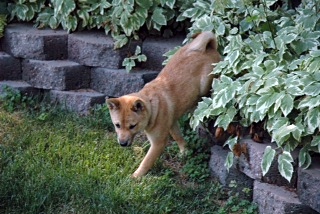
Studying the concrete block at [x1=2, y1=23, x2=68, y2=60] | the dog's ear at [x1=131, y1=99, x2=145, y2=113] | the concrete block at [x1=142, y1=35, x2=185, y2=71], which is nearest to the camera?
the dog's ear at [x1=131, y1=99, x2=145, y2=113]

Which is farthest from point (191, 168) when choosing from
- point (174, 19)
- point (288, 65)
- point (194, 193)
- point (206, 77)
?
point (174, 19)

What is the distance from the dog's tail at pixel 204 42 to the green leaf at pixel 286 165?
1.57m

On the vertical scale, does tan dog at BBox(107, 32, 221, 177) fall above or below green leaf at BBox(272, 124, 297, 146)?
below

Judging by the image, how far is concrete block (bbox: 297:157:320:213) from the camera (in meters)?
4.85

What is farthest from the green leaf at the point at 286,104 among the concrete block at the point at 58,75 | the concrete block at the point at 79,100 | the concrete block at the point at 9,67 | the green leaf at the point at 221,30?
the concrete block at the point at 9,67

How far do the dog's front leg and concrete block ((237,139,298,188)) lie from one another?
2.51 feet

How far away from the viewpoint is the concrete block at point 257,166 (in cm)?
523

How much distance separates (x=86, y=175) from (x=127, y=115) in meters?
0.59

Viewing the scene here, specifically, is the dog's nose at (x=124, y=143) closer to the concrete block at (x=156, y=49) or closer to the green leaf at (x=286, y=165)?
the green leaf at (x=286, y=165)

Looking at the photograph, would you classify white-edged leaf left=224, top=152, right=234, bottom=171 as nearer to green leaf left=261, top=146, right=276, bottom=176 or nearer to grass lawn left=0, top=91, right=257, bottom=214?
grass lawn left=0, top=91, right=257, bottom=214

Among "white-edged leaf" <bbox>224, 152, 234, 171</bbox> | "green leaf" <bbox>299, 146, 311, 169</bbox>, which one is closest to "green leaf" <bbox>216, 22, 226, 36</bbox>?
"white-edged leaf" <bbox>224, 152, 234, 171</bbox>

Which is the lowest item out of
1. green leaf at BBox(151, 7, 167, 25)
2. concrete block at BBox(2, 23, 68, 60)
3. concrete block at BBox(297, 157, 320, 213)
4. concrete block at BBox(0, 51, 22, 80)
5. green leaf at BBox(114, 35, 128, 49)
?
concrete block at BBox(0, 51, 22, 80)

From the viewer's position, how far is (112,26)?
23.4 ft

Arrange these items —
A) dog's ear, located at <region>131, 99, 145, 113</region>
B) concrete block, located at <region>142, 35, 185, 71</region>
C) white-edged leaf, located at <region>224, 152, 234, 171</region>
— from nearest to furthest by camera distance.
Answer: white-edged leaf, located at <region>224, 152, 234, 171</region> < dog's ear, located at <region>131, 99, 145, 113</region> < concrete block, located at <region>142, 35, 185, 71</region>
